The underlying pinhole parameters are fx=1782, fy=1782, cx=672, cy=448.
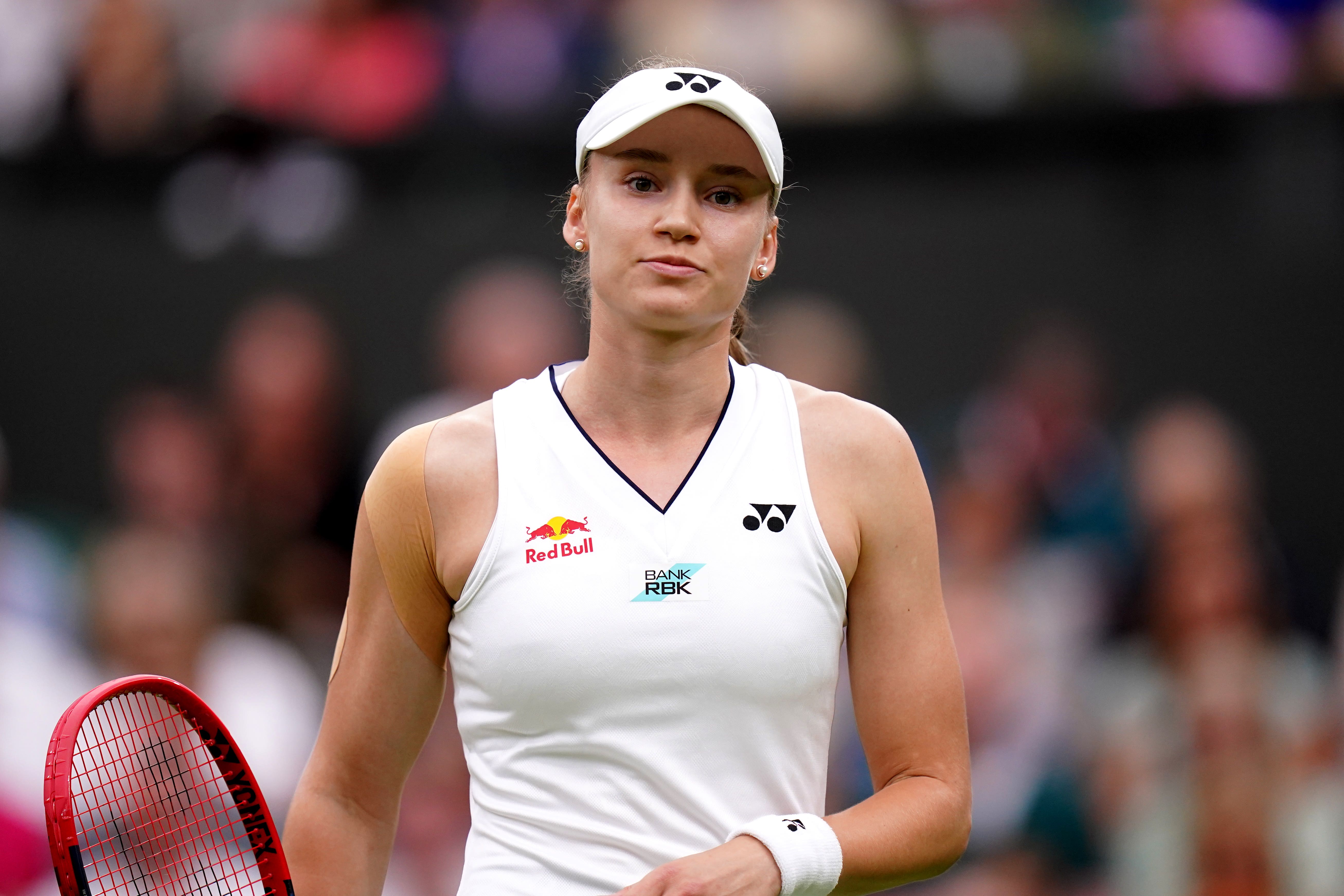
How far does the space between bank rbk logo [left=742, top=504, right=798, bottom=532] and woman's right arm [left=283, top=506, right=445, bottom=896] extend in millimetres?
619

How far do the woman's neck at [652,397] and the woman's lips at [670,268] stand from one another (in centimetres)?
14

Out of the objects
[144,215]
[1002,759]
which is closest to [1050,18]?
[1002,759]

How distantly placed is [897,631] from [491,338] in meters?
3.81

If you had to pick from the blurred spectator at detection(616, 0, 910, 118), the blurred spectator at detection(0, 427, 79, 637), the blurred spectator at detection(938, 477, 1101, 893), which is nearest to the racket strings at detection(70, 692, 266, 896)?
the blurred spectator at detection(0, 427, 79, 637)

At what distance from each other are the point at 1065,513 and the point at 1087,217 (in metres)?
1.30

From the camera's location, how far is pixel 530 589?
2.83 metres

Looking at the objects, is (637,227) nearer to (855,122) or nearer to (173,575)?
(173,575)

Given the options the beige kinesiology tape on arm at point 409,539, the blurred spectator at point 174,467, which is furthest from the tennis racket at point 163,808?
the blurred spectator at point 174,467

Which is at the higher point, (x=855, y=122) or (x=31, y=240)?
(x=855, y=122)

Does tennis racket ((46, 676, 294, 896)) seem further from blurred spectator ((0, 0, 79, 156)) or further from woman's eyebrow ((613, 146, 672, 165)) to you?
blurred spectator ((0, 0, 79, 156))

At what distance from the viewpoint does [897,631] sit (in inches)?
117

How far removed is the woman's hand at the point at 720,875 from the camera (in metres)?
2.62

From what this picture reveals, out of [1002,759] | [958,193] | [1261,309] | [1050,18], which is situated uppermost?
[1050,18]

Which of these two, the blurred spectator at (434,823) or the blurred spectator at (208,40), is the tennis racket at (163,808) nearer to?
the blurred spectator at (434,823)
